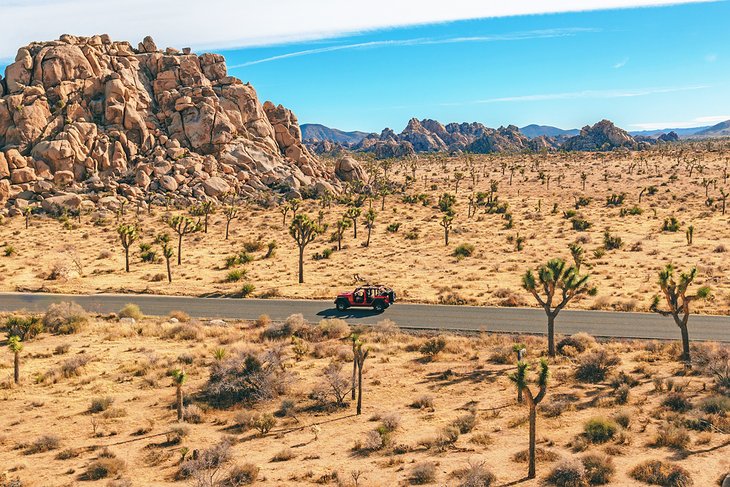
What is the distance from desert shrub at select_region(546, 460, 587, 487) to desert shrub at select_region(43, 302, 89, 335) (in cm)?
2797

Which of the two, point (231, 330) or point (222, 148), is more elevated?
point (222, 148)

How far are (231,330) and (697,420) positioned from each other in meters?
23.3

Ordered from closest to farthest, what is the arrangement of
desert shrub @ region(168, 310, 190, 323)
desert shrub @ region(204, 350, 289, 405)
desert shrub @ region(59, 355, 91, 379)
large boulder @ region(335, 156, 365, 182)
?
desert shrub @ region(204, 350, 289, 405), desert shrub @ region(59, 355, 91, 379), desert shrub @ region(168, 310, 190, 323), large boulder @ region(335, 156, 365, 182)

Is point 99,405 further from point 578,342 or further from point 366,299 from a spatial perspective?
point 578,342

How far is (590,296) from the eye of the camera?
3831 cm

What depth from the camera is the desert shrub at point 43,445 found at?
18.4 meters

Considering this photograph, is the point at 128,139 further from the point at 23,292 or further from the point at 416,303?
the point at 416,303

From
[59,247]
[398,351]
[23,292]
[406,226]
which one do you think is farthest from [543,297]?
[59,247]

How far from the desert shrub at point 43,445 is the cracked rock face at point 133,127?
2934 inches

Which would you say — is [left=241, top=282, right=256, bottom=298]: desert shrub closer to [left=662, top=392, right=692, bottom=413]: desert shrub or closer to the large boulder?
[left=662, top=392, right=692, bottom=413]: desert shrub

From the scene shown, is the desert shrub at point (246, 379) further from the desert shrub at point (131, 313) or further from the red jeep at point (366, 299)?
the desert shrub at point (131, 313)

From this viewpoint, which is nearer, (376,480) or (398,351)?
(376,480)

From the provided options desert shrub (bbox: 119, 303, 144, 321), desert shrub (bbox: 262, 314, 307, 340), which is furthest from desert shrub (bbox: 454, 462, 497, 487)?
desert shrub (bbox: 119, 303, 144, 321)

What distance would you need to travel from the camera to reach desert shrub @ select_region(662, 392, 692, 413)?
2016 cm
